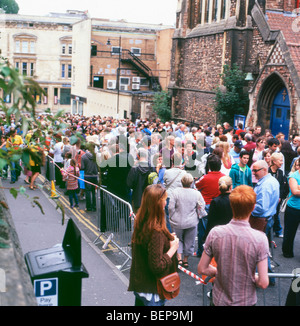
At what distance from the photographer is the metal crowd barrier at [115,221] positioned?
8.14 metres

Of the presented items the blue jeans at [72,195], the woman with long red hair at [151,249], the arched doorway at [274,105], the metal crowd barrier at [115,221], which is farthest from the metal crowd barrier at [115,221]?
the arched doorway at [274,105]

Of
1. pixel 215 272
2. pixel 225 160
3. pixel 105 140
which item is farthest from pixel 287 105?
pixel 215 272

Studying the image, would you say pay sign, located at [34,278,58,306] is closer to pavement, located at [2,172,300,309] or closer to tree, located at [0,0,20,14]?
pavement, located at [2,172,300,309]

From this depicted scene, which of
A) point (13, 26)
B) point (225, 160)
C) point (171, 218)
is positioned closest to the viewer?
point (171, 218)

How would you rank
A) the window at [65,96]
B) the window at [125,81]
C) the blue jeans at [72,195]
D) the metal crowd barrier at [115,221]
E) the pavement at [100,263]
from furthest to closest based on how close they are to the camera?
the window at [65,96] → the window at [125,81] → the blue jeans at [72,195] → the metal crowd barrier at [115,221] → the pavement at [100,263]

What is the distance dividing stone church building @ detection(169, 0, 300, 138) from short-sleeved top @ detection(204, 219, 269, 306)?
51.3 ft

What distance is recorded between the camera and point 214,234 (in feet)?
12.7

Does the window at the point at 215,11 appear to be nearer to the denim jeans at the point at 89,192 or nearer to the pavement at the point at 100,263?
the denim jeans at the point at 89,192

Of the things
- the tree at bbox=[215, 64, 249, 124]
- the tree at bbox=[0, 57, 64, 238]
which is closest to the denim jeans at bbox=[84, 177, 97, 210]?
the tree at bbox=[0, 57, 64, 238]

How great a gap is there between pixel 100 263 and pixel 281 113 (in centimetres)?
1577

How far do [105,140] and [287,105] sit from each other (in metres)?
9.91

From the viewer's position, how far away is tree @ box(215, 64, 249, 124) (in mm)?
24328
